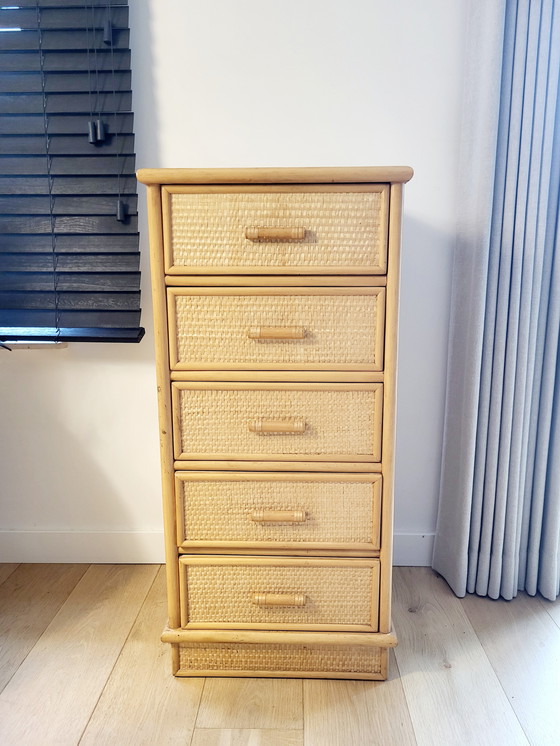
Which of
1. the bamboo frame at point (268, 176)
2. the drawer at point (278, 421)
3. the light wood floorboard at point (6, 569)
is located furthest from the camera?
the light wood floorboard at point (6, 569)

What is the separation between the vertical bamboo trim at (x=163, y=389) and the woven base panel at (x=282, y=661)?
6 cm

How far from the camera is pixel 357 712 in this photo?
1.14m

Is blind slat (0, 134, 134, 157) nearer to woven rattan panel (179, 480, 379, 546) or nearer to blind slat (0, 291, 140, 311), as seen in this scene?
blind slat (0, 291, 140, 311)

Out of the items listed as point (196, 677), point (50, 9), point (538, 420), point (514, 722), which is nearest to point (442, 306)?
point (538, 420)

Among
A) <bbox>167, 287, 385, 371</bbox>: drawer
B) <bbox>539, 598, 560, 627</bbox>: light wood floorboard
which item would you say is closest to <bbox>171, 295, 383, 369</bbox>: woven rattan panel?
<bbox>167, 287, 385, 371</bbox>: drawer

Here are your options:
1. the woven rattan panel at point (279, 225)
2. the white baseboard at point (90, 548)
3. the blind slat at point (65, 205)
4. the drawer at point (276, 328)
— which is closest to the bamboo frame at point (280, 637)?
the white baseboard at point (90, 548)

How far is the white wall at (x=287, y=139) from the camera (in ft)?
4.63

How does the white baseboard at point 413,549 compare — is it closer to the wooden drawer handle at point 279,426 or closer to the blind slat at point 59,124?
the wooden drawer handle at point 279,426

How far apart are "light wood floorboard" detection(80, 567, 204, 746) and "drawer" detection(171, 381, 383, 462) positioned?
1.67ft

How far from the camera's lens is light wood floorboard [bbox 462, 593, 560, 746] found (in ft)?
3.66

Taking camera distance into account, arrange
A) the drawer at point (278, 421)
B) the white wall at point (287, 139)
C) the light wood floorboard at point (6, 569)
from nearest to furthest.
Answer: the drawer at point (278, 421) → the white wall at point (287, 139) → the light wood floorboard at point (6, 569)

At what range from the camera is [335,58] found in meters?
1.42

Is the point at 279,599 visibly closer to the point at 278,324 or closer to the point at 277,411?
the point at 277,411

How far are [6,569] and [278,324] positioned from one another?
47.2 inches
